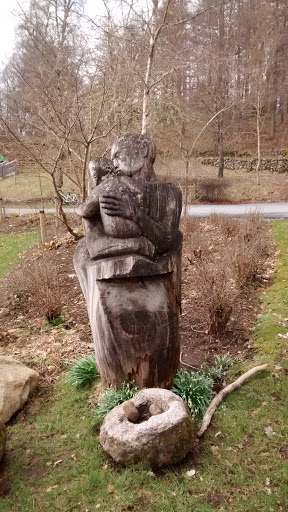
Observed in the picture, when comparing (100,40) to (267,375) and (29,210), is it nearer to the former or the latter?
(267,375)

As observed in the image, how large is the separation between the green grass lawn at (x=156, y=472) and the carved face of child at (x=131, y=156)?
2.48 m

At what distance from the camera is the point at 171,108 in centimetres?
1473

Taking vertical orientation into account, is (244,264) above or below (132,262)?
below

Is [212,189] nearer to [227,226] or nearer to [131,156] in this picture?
[227,226]

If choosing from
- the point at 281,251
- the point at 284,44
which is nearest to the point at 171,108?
the point at 281,251

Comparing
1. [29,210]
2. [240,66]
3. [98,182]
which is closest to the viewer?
[98,182]

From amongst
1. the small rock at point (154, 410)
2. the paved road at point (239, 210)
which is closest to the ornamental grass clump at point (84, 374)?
the small rock at point (154, 410)

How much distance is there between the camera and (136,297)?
3697 mm

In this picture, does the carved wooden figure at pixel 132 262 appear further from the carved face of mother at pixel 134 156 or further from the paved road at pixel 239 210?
the paved road at pixel 239 210

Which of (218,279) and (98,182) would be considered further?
(218,279)

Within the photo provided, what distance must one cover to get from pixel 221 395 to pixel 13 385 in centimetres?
220

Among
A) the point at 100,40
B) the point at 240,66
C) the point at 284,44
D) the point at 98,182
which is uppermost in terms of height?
the point at 284,44

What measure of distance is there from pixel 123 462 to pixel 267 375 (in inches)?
82.3

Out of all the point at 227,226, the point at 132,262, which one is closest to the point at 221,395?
the point at 132,262
